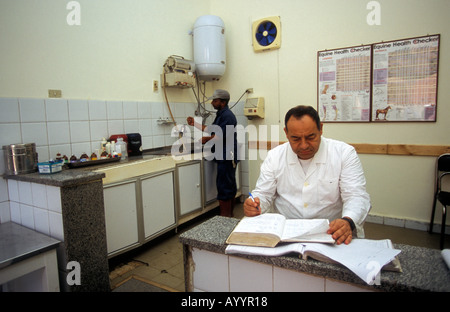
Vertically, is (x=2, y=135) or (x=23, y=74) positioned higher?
(x=23, y=74)

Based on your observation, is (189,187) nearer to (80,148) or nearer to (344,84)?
(80,148)

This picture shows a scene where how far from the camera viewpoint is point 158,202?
2.88 m

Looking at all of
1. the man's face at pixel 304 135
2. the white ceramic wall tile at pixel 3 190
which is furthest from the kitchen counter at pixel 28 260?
the man's face at pixel 304 135

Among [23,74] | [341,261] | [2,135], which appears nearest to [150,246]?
[2,135]

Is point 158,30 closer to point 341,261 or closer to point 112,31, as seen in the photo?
point 112,31

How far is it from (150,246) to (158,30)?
2466 mm

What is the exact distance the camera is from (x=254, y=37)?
3982 millimetres

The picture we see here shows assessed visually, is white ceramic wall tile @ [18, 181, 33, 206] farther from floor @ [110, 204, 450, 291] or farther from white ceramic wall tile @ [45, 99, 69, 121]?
floor @ [110, 204, 450, 291]

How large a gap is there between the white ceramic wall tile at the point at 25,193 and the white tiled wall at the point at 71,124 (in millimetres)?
70

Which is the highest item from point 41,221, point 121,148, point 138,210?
point 121,148

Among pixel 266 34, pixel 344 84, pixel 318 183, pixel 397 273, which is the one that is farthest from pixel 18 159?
pixel 344 84

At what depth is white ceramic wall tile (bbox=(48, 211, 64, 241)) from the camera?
5.84ft

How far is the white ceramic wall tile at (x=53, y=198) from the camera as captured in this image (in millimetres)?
1769

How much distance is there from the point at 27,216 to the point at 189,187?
1.62 meters
